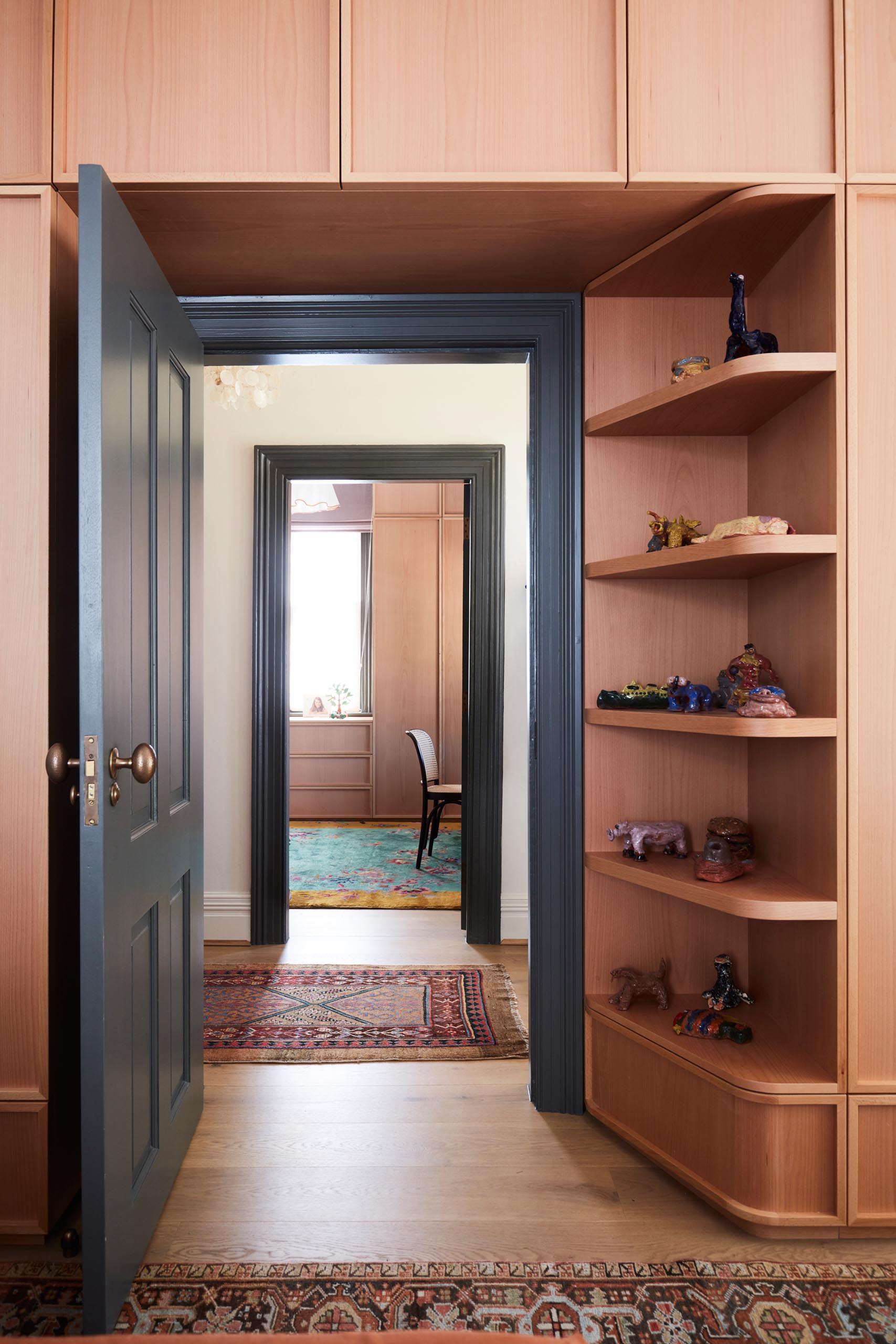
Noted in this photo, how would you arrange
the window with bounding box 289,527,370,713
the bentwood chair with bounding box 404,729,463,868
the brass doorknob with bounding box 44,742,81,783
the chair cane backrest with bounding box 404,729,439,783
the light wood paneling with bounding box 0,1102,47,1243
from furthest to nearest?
the window with bounding box 289,527,370,713 < the chair cane backrest with bounding box 404,729,439,783 < the bentwood chair with bounding box 404,729,463,868 < the light wood paneling with bounding box 0,1102,47,1243 < the brass doorknob with bounding box 44,742,81,783

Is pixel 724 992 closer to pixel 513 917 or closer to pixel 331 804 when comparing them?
pixel 513 917

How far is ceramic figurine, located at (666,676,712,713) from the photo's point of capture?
76.5 inches

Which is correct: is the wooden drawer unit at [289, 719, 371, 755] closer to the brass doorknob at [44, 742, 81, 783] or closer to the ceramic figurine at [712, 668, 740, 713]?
the ceramic figurine at [712, 668, 740, 713]

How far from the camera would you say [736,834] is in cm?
198

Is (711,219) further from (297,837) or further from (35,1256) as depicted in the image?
(297,837)

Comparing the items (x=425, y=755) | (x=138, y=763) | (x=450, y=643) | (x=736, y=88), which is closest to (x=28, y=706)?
(x=138, y=763)

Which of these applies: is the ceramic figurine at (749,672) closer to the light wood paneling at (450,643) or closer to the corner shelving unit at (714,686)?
the corner shelving unit at (714,686)

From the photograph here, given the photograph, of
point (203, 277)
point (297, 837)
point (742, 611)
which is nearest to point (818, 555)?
point (742, 611)

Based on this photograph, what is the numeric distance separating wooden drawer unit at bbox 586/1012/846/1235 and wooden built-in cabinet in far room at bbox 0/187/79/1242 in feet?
4.42

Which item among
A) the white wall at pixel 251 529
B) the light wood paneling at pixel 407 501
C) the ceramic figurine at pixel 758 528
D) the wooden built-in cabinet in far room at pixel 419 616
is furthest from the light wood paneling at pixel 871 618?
the light wood paneling at pixel 407 501

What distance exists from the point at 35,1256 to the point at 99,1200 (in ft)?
1.70

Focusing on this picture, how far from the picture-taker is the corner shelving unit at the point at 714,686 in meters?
1.66

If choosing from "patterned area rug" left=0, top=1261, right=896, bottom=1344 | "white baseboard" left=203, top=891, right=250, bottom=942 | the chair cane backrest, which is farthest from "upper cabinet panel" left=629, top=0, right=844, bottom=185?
the chair cane backrest

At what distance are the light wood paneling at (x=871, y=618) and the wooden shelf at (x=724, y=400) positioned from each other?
0.12 meters
